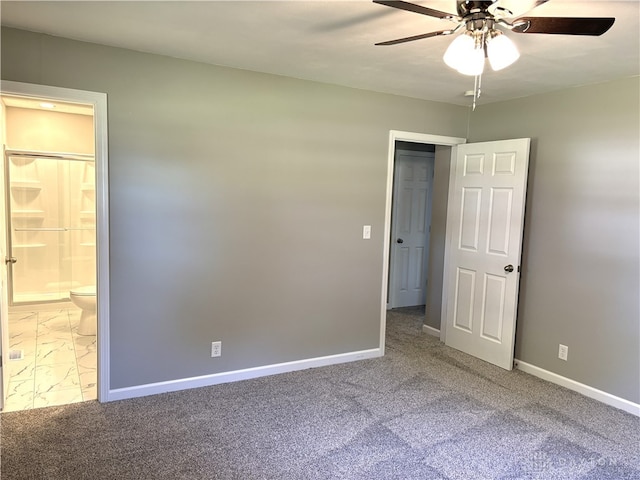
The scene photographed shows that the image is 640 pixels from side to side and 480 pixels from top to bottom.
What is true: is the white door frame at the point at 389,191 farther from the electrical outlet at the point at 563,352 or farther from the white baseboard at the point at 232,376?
the electrical outlet at the point at 563,352

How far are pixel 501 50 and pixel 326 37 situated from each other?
1.00 meters

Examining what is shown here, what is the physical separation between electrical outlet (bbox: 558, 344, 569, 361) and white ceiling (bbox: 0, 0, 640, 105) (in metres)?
2.05

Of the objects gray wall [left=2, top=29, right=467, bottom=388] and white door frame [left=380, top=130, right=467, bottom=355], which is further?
white door frame [left=380, top=130, right=467, bottom=355]

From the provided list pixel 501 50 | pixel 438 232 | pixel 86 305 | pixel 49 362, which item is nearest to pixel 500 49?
pixel 501 50

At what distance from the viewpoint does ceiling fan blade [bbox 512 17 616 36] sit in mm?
1644

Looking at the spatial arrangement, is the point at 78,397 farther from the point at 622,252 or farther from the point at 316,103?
the point at 622,252

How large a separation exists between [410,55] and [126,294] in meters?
2.45

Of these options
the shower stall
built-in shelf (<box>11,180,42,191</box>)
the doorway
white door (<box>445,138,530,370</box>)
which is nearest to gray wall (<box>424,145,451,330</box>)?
white door (<box>445,138,530,370</box>)

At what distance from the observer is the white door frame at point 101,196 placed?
104 inches

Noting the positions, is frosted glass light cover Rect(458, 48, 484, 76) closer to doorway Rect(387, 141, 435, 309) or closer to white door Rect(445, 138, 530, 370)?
white door Rect(445, 138, 530, 370)

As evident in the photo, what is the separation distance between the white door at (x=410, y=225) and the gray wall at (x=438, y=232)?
97cm

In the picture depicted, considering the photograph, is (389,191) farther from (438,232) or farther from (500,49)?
(500,49)

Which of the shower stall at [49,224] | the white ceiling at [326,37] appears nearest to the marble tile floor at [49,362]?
the shower stall at [49,224]

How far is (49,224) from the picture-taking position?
533cm
